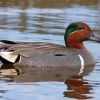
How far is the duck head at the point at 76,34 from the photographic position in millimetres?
13719

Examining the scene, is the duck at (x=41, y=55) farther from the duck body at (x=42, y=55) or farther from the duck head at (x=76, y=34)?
the duck head at (x=76, y=34)

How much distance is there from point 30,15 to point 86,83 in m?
9.53

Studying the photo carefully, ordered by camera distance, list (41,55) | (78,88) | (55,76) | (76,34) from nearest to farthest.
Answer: (78,88) → (55,76) → (41,55) → (76,34)

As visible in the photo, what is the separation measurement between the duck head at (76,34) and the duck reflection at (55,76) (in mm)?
771

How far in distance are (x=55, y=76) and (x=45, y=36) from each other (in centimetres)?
458

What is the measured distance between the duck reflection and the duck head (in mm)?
771

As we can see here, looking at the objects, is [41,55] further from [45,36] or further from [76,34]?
[45,36]

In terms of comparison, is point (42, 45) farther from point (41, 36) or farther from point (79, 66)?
point (41, 36)

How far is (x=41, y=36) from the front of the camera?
1641cm

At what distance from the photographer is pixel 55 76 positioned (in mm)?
11938

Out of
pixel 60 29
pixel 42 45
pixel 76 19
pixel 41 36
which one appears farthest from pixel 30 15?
pixel 42 45

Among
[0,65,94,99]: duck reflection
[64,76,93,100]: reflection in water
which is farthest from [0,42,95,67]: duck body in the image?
[64,76,93,100]: reflection in water

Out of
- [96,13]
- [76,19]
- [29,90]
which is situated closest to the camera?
[29,90]

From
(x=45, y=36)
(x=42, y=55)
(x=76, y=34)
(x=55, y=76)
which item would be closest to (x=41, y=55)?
(x=42, y=55)
